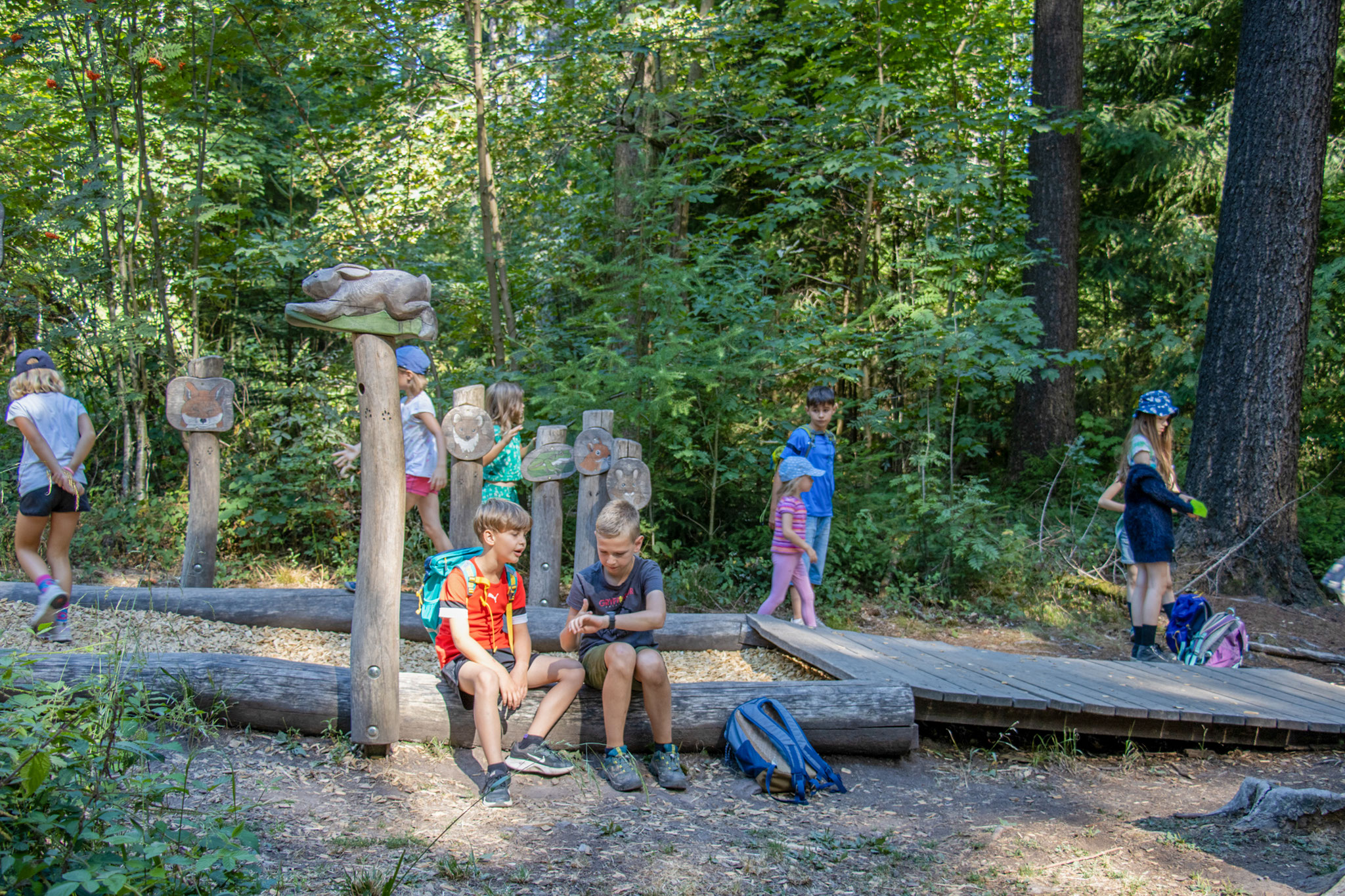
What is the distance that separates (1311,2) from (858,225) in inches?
198

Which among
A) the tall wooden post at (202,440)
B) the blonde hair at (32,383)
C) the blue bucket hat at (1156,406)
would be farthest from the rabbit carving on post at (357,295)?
the blue bucket hat at (1156,406)

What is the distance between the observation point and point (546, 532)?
6.54m

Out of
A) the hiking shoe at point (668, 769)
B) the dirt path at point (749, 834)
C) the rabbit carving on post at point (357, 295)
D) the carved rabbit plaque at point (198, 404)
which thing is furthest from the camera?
the carved rabbit plaque at point (198, 404)

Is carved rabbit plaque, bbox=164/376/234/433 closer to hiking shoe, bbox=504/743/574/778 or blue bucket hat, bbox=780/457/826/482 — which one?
hiking shoe, bbox=504/743/574/778

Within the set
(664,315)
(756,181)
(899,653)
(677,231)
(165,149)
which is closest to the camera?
(899,653)

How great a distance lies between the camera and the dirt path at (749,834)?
3.08m

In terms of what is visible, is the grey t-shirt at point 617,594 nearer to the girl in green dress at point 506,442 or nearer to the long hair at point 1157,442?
the girl in green dress at point 506,442

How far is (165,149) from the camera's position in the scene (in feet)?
31.7

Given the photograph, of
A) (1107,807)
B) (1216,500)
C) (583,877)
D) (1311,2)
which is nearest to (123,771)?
(583,877)

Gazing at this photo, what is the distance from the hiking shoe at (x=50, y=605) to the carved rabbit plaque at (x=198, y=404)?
167 cm

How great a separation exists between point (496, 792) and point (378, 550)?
1192 millimetres

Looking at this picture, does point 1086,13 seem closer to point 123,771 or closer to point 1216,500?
point 1216,500

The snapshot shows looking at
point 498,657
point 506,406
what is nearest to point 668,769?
point 498,657

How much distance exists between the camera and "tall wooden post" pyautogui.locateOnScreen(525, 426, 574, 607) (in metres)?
6.47
